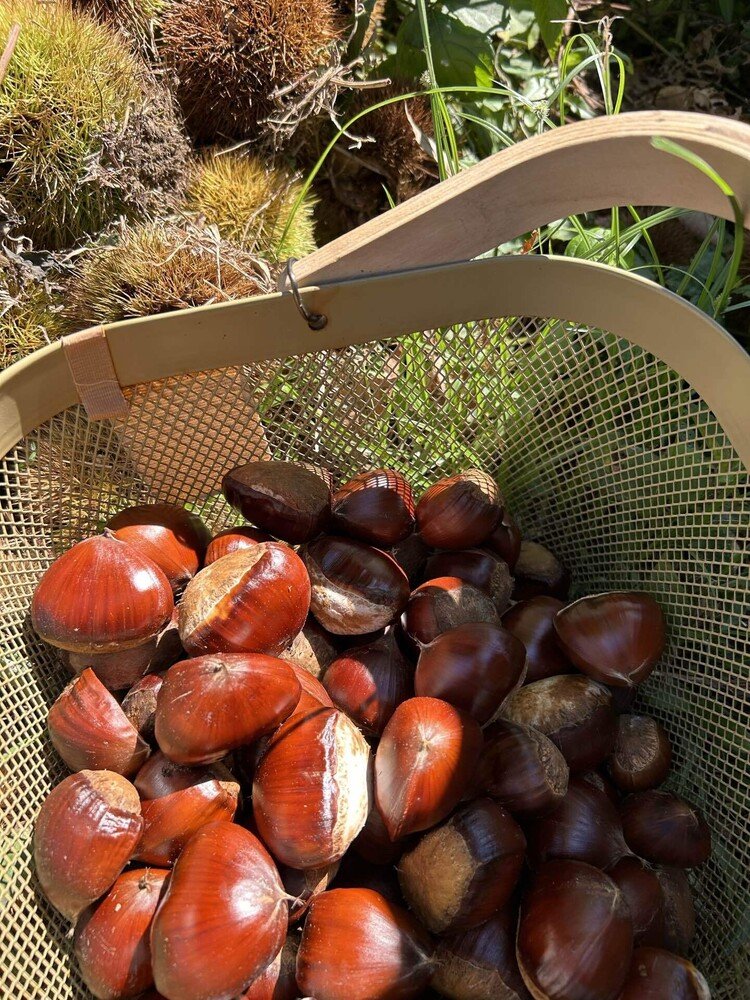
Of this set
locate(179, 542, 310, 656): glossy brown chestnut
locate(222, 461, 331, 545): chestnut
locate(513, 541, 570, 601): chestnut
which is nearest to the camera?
locate(179, 542, 310, 656): glossy brown chestnut

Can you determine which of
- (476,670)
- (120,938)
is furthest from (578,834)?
(120,938)

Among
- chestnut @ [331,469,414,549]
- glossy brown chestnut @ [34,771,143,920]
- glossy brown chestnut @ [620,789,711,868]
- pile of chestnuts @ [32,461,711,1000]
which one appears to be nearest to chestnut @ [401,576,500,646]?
pile of chestnuts @ [32,461,711,1000]

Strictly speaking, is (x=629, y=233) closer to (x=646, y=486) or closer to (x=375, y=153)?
(x=646, y=486)

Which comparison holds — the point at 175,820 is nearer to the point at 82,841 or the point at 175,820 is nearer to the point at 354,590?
the point at 82,841

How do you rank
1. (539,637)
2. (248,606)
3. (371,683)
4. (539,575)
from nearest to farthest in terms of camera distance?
(248,606), (371,683), (539,637), (539,575)

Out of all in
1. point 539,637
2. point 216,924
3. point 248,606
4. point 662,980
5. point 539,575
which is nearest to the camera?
point 216,924

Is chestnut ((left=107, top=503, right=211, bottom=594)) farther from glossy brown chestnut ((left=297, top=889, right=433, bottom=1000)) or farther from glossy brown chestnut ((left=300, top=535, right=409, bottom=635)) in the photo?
glossy brown chestnut ((left=297, top=889, right=433, bottom=1000))
